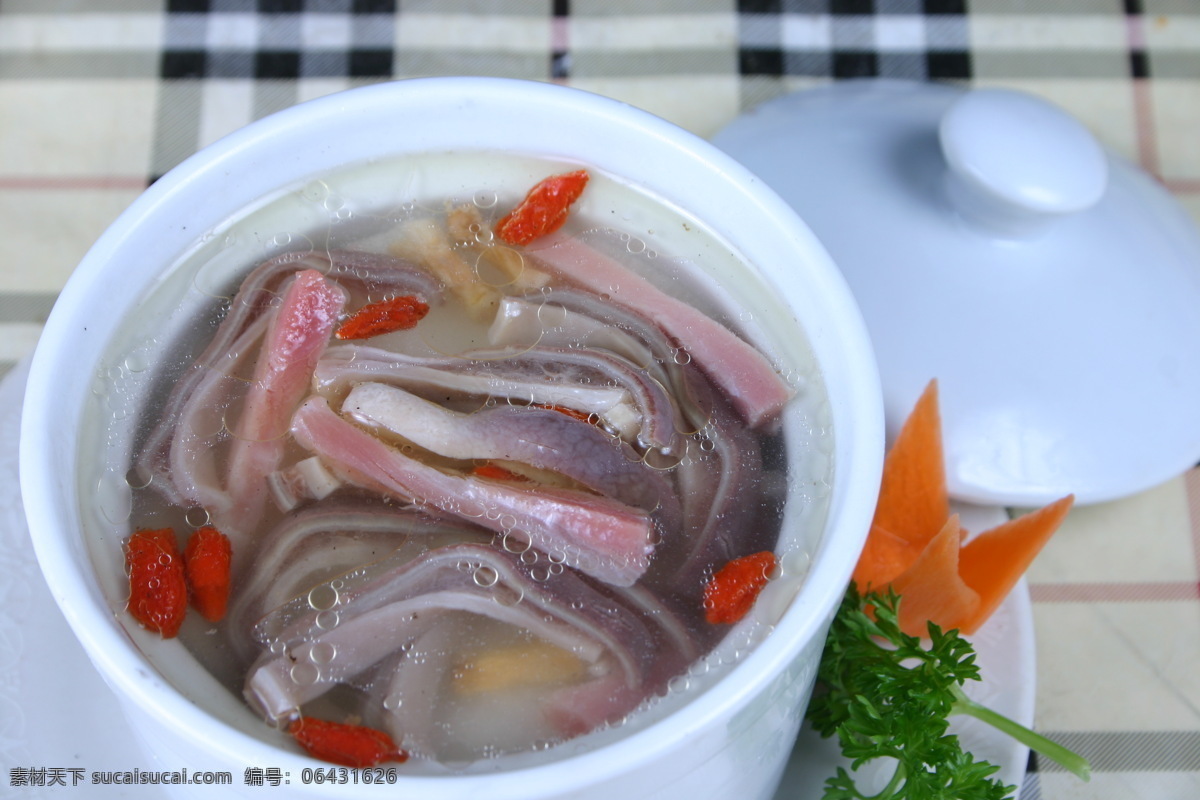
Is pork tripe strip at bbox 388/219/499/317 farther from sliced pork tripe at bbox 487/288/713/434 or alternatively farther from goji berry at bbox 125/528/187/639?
goji berry at bbox 125/528/187/639

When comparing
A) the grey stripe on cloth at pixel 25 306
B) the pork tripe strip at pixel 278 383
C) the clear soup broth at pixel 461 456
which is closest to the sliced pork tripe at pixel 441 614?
the clear soup broth at pixel 461 456

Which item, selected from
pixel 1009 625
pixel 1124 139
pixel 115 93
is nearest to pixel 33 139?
pixel 115 93

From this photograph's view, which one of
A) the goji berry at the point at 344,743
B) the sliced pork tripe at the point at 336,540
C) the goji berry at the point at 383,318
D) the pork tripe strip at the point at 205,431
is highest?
the goji berry at the point at 383,318

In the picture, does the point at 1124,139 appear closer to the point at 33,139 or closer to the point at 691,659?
the point at 691,659

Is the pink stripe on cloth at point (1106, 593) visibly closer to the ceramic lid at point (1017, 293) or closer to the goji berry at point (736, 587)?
the ceramic lid at point (1017, 293)

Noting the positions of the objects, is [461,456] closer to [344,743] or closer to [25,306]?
[344,743]

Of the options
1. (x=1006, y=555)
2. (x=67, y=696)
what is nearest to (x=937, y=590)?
(x=1006, y=555)

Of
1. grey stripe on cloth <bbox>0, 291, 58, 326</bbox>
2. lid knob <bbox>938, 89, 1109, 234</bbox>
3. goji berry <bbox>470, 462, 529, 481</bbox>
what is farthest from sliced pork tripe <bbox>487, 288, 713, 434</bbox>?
grey stripe on cloth <bbox>0, 291, 58, 326</bbox>
